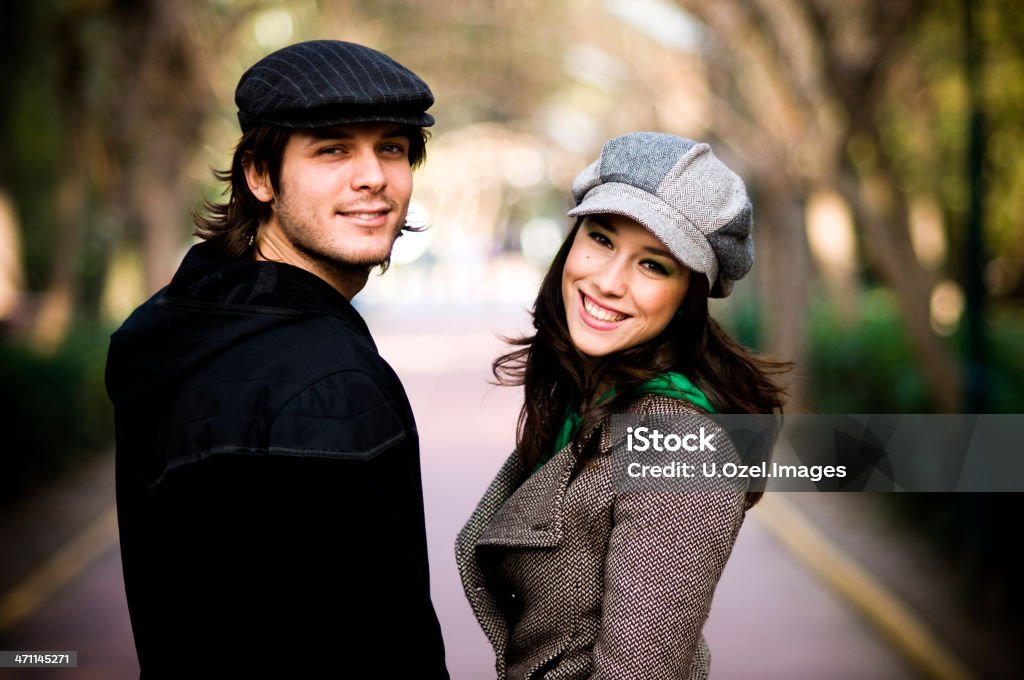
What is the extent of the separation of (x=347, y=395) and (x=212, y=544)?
367 mm

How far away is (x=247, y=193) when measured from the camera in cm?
240

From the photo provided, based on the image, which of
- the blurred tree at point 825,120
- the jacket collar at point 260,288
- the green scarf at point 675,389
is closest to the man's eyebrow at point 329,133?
the jacket collar at point 260,288

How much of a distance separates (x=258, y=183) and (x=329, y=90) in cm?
33

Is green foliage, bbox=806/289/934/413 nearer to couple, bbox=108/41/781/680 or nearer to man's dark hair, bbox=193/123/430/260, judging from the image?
couple, bbox=108/41/781/680

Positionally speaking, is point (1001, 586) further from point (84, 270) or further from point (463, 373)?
point (84, 270)

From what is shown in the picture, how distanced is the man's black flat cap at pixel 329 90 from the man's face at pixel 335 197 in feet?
0.25

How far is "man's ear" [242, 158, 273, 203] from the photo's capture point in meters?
2.32

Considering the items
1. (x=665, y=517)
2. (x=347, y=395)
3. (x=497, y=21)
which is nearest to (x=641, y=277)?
(x=665, y=517)

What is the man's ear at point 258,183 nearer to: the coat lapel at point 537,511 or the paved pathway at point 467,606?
the coat lapel at point 537,511

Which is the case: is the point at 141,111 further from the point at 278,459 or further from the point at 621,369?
the point at 278,459

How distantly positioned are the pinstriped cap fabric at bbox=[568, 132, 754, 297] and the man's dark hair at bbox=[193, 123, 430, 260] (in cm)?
46

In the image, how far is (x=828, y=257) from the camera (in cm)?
1463

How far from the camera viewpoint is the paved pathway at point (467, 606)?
234 inches

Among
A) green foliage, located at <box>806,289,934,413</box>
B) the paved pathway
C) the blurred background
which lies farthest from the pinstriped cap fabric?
green foliage, located at <box>806,289,934,413</box>
